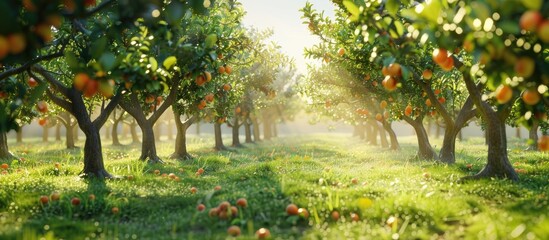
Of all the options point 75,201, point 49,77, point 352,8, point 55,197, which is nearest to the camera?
point 352,8

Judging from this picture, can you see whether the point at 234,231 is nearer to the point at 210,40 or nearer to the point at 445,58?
the point at 210,40

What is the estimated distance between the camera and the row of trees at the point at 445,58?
17.8 ft

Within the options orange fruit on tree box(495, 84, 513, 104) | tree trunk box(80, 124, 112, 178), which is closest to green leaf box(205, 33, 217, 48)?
orange fruit on tree box(495, 84, 513, 104)

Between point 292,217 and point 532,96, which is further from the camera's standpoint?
point 292,217

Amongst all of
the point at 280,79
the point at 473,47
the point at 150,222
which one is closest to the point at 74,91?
the point at 150,222

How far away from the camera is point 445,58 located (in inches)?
259

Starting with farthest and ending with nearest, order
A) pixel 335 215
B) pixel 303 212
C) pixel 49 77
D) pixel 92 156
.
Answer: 1. pixel 92 156
2. pixel 49 77
3. pixel 303 212
4. pixel 335 215

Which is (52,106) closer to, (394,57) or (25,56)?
(25,56)

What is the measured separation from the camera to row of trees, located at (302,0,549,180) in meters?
5.43

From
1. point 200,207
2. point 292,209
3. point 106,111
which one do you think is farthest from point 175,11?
point 106,111

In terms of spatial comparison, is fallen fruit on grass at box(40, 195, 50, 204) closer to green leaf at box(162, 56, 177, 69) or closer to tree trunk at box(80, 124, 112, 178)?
tree trunk at box(80, 124, 112, 178)

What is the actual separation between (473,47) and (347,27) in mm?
8449

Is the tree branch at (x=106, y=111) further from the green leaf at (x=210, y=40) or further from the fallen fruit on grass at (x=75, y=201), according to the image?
the green leaf at (x=210, y=40)

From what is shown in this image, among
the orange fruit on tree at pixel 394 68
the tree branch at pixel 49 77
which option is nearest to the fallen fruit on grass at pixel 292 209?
the orange fruit on tree at pixel 394 68
